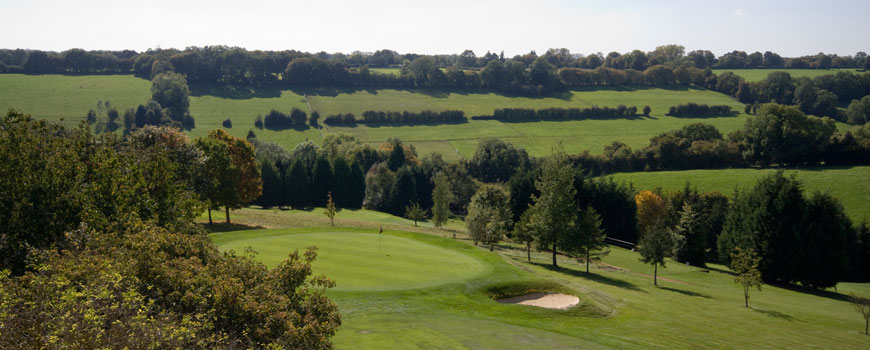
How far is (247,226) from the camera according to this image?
56.6m

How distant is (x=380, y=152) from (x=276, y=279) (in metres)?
105

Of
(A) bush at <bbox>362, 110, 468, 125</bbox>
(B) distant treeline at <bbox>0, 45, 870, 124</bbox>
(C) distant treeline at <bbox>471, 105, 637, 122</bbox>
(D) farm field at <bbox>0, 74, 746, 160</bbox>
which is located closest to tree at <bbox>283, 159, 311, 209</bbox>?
(D) farm field at <bbox>0, 74, 746, 160</bbox>

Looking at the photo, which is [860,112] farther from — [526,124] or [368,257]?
[368,257]

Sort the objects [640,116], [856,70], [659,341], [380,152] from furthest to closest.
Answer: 1. [856,70]
2. [640,116]
3. [380,152]
4. [659,341]

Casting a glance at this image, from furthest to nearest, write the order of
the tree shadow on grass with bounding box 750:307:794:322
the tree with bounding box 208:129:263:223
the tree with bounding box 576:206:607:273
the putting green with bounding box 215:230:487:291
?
the tree with bounding box 208:129:263:223, the tree with bounding box 576:206:607:273, the tree shadow on grass with bounding box 750:307:794:322, the putting green with bounding box 215:230:487:291

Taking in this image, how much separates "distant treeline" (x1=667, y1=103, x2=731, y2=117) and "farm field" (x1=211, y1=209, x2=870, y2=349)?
115 m

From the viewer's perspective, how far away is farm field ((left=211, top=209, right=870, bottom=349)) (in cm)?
2620

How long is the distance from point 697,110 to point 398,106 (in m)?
84.3

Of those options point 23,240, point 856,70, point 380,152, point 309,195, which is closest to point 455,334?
point 23,240

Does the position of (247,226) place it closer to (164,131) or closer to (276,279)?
(164,131)

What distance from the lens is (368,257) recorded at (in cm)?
3894

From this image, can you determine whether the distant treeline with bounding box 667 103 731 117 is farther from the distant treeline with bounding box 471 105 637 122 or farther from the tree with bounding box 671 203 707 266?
the tree with bounding box 671 203 707 266

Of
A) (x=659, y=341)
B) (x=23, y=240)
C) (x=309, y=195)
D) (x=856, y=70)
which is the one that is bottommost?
(x=309, y=195)

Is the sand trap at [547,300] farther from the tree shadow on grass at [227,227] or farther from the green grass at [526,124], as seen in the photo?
the green grass at [526,124]
